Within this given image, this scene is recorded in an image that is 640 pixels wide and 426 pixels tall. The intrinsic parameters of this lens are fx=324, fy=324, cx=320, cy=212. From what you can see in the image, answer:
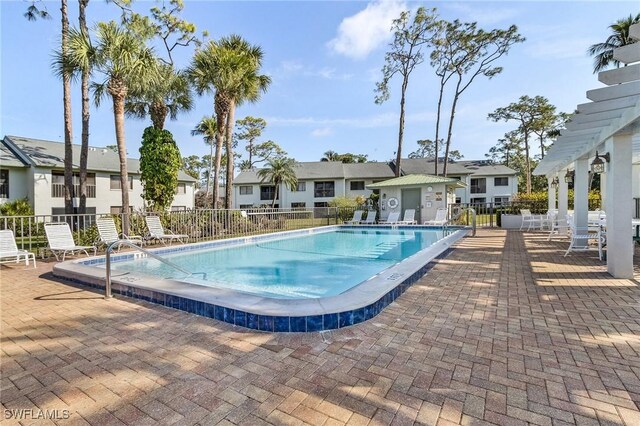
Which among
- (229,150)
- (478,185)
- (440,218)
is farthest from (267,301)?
(478,185)

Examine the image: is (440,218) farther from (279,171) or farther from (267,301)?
(267,301)

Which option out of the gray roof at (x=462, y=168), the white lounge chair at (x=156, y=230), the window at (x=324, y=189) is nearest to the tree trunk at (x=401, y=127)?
the window at (x=324, y=189)

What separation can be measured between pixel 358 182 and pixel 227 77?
21.2m

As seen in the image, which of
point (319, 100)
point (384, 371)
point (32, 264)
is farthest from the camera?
point (319, 100)

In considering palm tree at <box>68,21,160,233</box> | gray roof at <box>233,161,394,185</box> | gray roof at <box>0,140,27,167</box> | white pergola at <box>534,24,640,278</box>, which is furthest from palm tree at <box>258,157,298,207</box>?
white pergola at <box>534,24,640,278</box>

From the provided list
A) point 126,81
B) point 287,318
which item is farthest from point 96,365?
point 126,81

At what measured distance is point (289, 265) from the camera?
833 cm

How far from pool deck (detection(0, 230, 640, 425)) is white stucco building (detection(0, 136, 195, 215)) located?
18750 millimetres

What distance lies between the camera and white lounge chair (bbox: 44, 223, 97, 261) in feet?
24.3

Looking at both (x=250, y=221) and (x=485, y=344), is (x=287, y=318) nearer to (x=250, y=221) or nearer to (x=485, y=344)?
(x=485, y=344)

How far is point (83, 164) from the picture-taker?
40.9 ft

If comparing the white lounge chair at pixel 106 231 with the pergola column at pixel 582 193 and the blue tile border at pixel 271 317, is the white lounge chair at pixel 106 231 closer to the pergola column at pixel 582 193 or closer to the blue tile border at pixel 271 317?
the blue tile border at pixel 271 317

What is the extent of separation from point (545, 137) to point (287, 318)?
125 ft

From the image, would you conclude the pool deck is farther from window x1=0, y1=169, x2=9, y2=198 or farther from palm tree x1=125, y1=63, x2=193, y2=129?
window x1=0, y1=169, x2=9, y2=198
